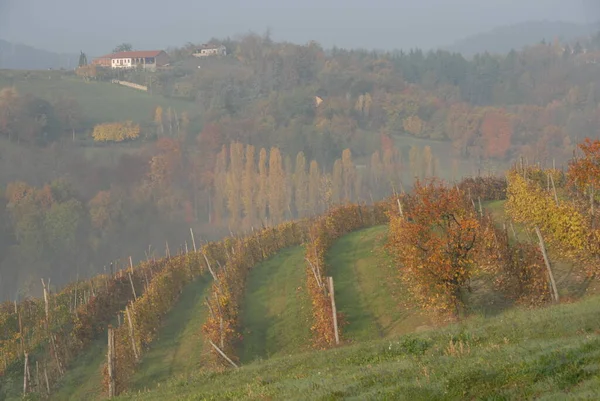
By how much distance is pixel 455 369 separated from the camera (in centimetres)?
1416

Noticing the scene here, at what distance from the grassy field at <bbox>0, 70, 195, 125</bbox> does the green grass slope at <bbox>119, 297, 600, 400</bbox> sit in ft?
450

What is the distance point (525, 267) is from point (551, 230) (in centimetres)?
574

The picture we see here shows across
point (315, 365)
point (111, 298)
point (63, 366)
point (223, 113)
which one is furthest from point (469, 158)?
point (315, 365)

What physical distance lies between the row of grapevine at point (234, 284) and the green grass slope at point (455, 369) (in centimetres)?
763

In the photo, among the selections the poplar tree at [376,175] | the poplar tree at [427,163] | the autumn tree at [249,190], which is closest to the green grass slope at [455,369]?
the autumn tree at [249,190]

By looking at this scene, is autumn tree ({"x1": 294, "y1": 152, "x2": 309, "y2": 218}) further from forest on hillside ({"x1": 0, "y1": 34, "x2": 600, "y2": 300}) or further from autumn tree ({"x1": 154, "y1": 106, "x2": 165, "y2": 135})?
autumn tree ({"x1": 154, "y1": 106, "x2": 165, "y2": 135})

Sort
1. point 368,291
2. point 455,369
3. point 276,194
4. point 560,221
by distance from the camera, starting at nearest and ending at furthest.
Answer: point 455,369 < point 560,221 < point 368,291 < point 276,194

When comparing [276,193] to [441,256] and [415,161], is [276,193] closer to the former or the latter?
[415,161]

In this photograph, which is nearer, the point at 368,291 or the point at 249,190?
the point at 368,291

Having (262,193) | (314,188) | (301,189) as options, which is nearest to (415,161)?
(314,188)

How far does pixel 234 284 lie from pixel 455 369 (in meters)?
33.4

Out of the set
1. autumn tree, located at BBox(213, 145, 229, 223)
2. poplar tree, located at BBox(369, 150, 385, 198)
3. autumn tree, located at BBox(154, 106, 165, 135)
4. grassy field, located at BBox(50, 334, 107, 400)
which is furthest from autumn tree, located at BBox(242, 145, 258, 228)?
grassy field, located at BBox(50, 334, 107, 400)

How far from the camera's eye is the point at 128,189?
437 feet

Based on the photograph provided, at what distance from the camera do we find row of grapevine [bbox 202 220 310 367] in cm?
3516
